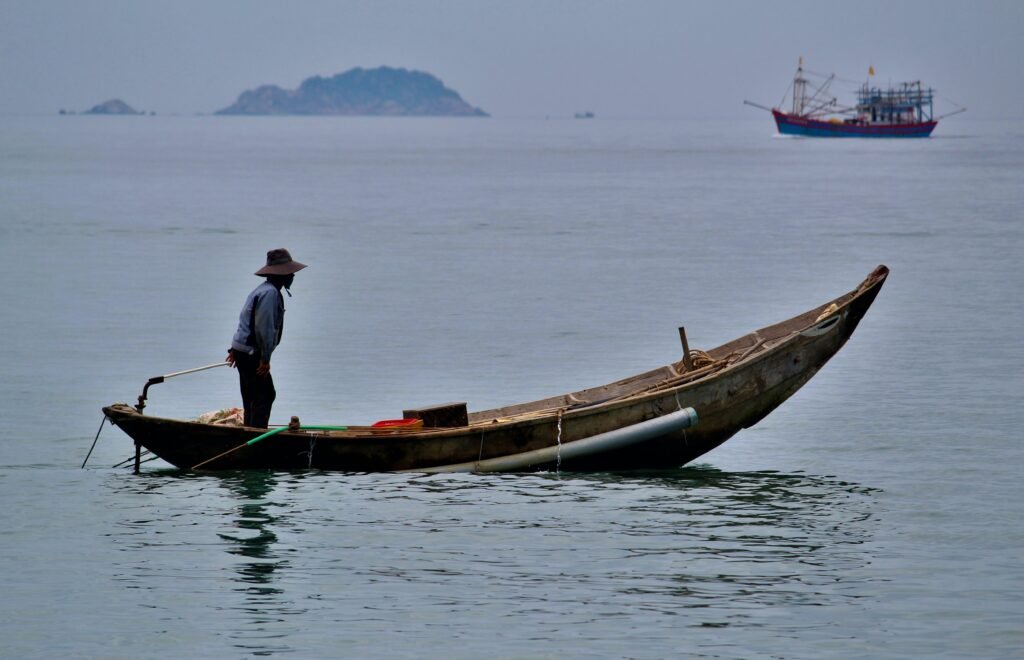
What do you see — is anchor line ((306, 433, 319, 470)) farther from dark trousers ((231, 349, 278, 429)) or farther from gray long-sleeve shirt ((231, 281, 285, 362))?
gray long-sleeve shirt ((231, 281, 285, 362))

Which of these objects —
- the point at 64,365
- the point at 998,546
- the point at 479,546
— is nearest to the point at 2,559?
the point at 479,546

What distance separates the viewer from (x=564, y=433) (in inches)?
600

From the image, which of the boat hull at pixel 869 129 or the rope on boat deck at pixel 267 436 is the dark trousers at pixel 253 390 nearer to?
the rope on boat deck at pixel 267 436

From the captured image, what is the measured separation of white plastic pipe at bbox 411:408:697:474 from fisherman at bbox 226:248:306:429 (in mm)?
1763

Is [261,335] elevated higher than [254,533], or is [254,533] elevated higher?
[261,335]

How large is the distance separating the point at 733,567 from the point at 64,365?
14.1 metres

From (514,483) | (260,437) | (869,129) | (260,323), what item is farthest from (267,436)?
(869,129)

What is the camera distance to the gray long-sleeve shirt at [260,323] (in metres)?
15.0

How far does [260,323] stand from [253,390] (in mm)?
716

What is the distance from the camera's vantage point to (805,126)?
195750mm

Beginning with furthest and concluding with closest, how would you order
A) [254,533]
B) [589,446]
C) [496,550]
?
[589,446], [254,533], [496,550]

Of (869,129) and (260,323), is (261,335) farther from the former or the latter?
(869,129)

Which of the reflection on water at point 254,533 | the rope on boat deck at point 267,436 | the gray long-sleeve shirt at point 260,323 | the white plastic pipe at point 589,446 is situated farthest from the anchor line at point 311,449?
the white plastic pipe at point 589,446

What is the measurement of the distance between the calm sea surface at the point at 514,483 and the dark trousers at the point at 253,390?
2.03ft
